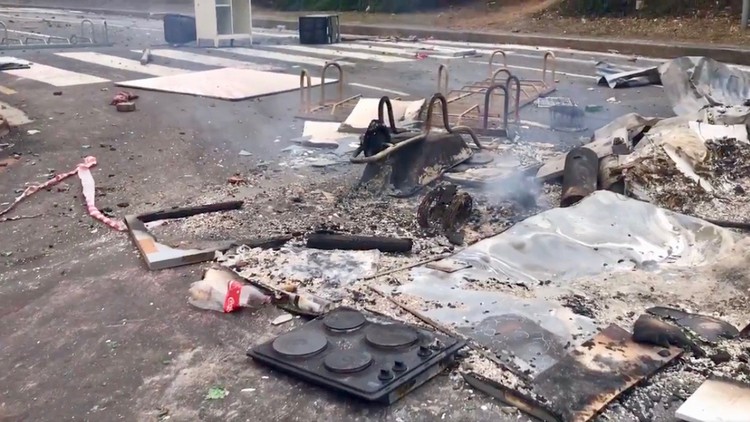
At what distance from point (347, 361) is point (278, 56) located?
1202 cm

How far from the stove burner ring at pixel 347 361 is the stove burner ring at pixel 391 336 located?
4.2 inches

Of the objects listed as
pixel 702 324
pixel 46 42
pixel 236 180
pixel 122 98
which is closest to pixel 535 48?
pixel 122 98

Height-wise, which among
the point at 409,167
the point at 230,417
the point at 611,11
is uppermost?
the point at 611,11

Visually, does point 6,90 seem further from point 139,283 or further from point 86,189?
point 139,283

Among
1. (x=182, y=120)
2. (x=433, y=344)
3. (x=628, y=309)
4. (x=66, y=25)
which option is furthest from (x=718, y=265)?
(x=66, y=25)

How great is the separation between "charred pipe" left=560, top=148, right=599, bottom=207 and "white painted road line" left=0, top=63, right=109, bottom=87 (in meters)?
8.31

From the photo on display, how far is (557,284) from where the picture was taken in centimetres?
406

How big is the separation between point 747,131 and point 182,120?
19.9 feet

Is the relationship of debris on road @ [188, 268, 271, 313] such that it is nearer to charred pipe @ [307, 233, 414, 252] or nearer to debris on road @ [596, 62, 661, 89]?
charred pipe @ [307, 233, 414, 252]

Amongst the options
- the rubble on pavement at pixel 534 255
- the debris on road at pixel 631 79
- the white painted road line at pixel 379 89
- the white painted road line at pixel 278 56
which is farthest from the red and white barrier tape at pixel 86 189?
the debris on road at pixel 631 79

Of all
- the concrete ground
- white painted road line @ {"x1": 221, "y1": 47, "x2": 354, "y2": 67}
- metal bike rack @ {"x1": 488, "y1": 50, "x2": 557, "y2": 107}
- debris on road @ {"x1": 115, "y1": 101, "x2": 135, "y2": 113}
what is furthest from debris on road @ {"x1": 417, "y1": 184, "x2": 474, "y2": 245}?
white painted road line @ {"x1": 221, "y1": 47, "x2": 354, "y2": 67}

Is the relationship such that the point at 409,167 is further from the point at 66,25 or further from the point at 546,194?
the point at 66,25

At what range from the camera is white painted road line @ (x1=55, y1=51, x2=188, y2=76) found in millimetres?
12469

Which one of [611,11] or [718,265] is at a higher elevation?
[611,11]
